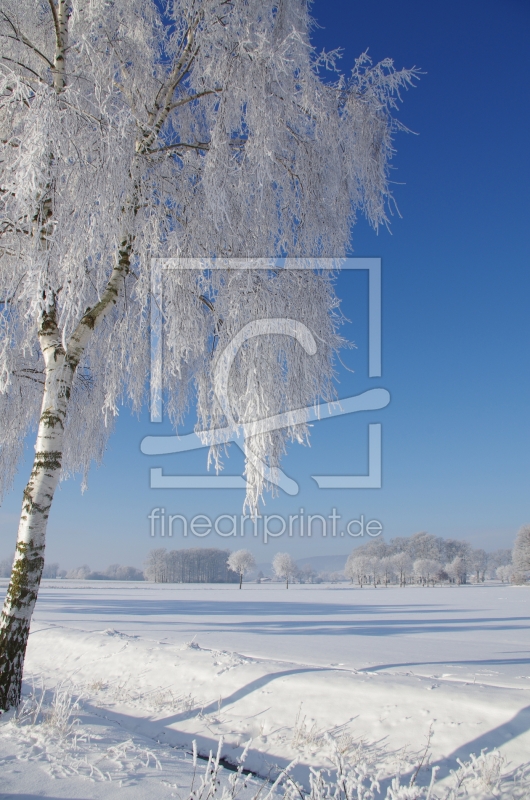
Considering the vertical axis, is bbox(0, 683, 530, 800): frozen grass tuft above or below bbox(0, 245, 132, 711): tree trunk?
below

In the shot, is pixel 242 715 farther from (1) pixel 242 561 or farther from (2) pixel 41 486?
(1) pixel 242 561

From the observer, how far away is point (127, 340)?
5.35 m

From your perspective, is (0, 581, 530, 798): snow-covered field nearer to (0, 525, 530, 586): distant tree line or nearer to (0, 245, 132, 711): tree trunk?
(0, 245, 132, 711): tree trunk

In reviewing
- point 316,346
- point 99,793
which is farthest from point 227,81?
point 99,793

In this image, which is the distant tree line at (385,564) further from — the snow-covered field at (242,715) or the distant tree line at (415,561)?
the snow-covered field at (242,715)

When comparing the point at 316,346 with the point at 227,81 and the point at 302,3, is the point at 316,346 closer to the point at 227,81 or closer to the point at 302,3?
the point at 227,81

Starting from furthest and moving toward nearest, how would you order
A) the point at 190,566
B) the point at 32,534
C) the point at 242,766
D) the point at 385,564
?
the point at 190,566 < the point at 385,564 < the point at 32,534 < the point at 242,766

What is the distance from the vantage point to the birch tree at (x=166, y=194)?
423cm

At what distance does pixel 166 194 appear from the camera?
16.2 feet

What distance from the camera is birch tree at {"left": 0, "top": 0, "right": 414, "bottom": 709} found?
4230 millimetres

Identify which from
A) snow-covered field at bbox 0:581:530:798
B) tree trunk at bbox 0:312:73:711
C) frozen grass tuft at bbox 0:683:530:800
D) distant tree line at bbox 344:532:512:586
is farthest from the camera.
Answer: distant tree line at bbox 344:532:512:586

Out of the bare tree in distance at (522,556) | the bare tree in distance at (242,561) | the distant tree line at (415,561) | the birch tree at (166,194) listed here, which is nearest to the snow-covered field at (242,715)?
the birch tree at (166,194)

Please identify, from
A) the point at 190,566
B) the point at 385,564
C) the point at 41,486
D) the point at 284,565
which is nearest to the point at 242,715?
the point at 41,486

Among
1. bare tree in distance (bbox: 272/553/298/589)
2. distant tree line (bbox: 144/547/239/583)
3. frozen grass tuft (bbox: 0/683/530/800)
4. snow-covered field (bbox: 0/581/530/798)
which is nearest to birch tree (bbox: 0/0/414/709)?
frozen grass tuft (bbox: 0/683/530/800)
